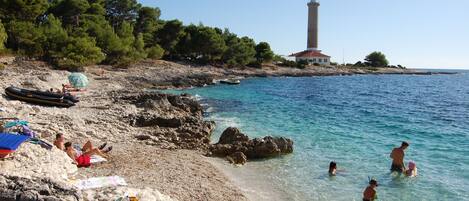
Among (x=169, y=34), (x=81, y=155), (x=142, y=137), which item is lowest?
(x=142, y=137)

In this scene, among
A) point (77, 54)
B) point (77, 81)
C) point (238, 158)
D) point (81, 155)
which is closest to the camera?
point (81, 155)

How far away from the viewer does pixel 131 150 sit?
14.8 m

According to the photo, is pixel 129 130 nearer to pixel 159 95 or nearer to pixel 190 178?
pixel 190 178

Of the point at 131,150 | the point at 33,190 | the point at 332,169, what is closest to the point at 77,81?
the point at 131,150

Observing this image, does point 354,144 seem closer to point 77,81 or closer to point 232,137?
point 232,137

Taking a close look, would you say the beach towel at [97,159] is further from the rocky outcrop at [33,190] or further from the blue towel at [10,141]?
the rocky outcrop at [33,190]

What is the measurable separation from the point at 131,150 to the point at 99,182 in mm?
4690

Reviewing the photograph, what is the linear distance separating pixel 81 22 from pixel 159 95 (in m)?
42.1

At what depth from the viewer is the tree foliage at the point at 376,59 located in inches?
5370

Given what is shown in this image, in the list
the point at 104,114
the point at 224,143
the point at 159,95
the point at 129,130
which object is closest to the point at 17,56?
the point at 159,95

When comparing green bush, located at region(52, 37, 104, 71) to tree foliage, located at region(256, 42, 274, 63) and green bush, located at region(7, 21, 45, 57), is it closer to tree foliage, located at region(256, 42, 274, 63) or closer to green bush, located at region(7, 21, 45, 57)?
green bush, located at region(7, 21, 45, 57)

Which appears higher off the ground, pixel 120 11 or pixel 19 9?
pixel 120 11

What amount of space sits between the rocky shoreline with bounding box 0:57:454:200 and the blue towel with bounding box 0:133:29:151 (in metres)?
0.26

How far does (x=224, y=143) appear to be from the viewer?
17.7m
